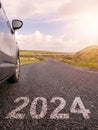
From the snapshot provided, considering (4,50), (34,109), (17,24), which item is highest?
(17,24)

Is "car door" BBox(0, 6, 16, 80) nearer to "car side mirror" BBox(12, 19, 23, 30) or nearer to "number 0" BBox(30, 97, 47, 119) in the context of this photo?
"number 0" BBox(30, 97, 47, 119)

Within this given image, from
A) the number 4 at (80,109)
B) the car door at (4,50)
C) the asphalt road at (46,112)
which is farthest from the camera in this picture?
the car door at (4,50)

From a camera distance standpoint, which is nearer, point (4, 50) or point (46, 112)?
point (46, 112)

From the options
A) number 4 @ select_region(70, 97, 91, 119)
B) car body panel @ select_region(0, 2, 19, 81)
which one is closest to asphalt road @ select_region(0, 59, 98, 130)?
number 4 @ select_region(70, 97, 91, 119)

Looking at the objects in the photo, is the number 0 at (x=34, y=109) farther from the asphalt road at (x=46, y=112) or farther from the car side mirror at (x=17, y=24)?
the car side mirror at (x=17, y=24)

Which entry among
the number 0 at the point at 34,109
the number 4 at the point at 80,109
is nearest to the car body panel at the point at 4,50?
the number 0 at the point at 34,109

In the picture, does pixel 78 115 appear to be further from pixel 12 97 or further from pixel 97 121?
pixel 12 97

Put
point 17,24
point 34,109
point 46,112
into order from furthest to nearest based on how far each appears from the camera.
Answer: point 17,24, point 34,109, point 46,112

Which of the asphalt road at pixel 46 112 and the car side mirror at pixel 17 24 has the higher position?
the car side mirror at pixel 17 24

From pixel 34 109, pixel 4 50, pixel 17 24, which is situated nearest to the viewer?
pixel 34 109

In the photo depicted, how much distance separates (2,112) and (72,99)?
1.67 m

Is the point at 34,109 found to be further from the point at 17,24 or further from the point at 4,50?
the point at 17,24

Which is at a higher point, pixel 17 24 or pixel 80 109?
pixel 17 24

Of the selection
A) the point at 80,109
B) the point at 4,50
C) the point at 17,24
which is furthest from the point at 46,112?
the point at 17,24
